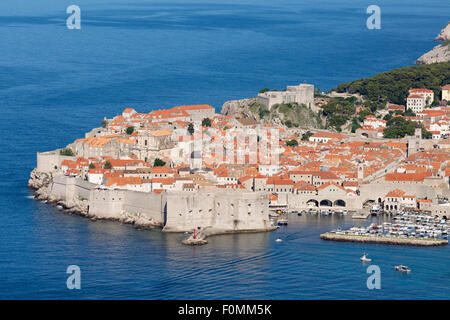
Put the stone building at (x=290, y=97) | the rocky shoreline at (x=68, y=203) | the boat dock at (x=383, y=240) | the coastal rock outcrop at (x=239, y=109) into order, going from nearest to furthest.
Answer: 1. the boat dock at (x=383, y=240)
2. the rocky shoreline at (x=68, y=203)
3. the coastal rock outcrop at (x=239, y=109)
4. the stone building at (x=290, y=97)

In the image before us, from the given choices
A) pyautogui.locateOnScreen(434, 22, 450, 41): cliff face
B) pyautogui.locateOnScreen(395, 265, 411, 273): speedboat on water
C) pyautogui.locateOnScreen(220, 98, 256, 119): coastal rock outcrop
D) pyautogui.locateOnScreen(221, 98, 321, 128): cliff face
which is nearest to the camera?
pyautogui.locateOnScreen(395, 265, 411, 273): speedboat on water

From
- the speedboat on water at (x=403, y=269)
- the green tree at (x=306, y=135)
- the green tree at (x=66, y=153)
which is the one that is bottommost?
the speedboat on water at (x=403, y=269)

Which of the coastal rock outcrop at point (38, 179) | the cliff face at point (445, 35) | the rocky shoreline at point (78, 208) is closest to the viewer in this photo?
the rocky shoreline at point (78, 208)

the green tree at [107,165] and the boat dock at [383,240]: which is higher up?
the green tree at [107,165]

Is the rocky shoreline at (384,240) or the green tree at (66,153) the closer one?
the rocky shoreline at (384,240)

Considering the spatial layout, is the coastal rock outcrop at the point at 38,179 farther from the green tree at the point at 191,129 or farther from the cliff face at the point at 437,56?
the cliff face at the point at 437,56

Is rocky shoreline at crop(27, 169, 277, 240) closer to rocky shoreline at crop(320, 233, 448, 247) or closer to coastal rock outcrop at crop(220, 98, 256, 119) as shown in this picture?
rocky shoreline at crop(320, 233, 448, 247)

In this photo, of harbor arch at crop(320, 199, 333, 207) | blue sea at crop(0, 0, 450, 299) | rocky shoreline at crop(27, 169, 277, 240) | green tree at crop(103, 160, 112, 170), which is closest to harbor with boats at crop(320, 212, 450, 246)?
blue sea at crop(0, 0, 450, 299)

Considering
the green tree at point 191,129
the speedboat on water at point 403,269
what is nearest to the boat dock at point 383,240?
the speedboat on water at point 403,269
